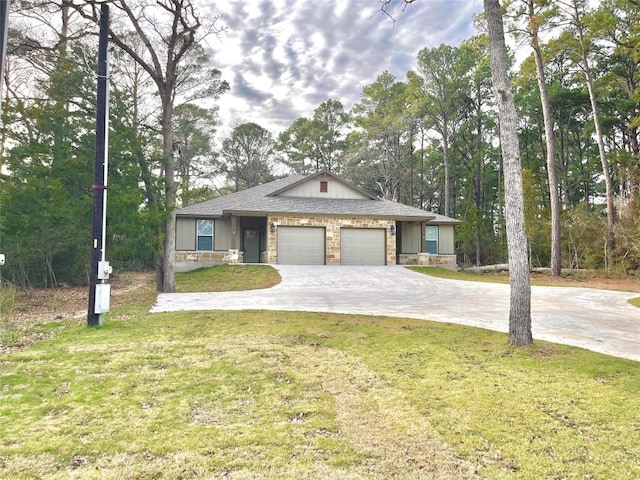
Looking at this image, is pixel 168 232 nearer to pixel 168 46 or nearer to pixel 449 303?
pixel 168 46

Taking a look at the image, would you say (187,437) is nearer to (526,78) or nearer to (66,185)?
(66,185)

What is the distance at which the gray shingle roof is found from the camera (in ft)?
59.0

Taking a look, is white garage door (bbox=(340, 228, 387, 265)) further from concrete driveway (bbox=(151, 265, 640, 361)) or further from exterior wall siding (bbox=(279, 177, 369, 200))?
concrete driveway (bbox=(151, 265, 640, 361))

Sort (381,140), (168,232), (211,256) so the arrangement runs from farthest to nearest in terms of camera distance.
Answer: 1. (381,140)
2. (211,256)
3. (168,232)

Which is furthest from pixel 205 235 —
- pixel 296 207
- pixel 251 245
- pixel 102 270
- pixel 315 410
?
pixel 315 410

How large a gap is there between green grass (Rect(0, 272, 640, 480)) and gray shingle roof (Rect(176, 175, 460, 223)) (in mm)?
12872

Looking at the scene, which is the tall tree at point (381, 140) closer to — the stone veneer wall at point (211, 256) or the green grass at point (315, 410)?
the stone veneer wall at point (211, 256)

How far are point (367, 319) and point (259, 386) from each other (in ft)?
12.3

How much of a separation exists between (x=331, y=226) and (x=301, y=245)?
1.71m

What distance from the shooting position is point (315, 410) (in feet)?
10.3

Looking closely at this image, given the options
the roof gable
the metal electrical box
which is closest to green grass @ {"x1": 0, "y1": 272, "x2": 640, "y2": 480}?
the metal electrical box

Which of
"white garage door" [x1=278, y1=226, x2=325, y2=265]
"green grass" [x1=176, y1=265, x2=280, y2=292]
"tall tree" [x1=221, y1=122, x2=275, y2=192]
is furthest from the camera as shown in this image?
"tall tree" [x1=221, y1=122, x2=275, y2=192]

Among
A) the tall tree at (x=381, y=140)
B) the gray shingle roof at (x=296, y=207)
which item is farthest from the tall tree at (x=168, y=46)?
the tall tree at (x=381, y=140)

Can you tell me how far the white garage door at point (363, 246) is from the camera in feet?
61.8
